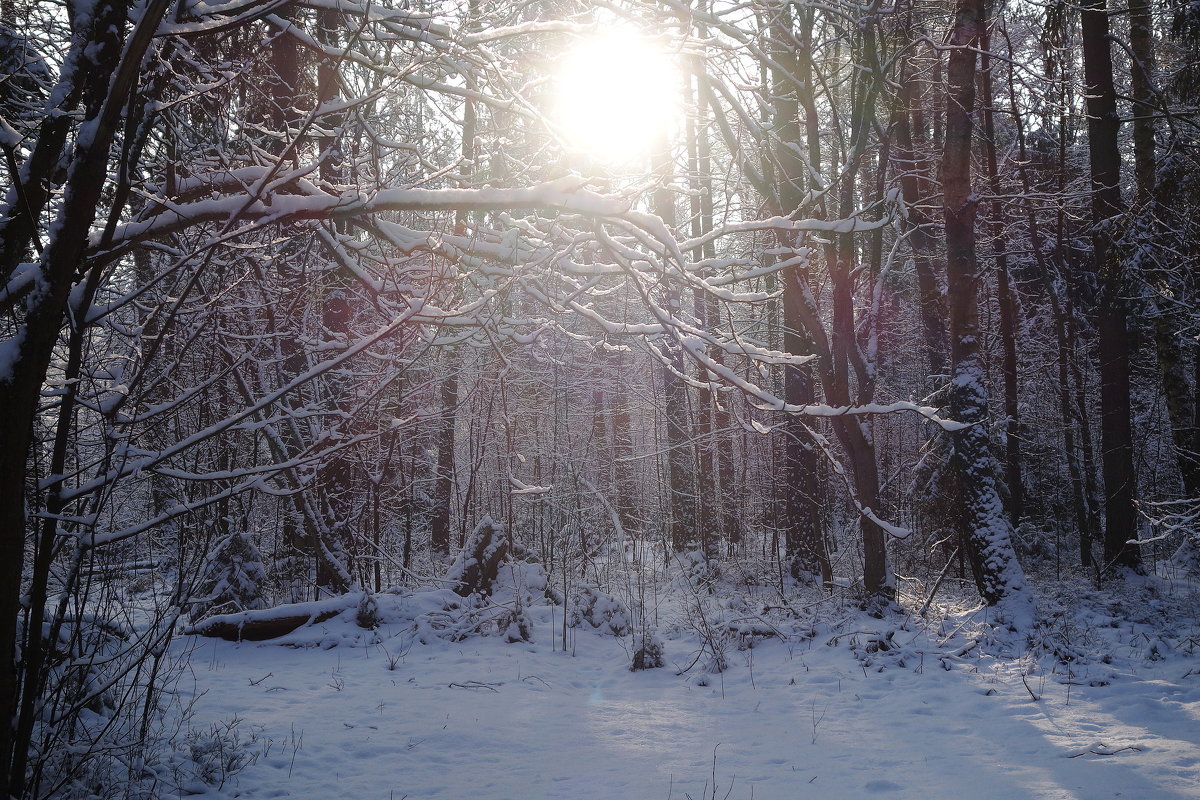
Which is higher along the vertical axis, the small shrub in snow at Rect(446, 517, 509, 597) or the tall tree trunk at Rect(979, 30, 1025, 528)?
the tall tree trunk at Rect(979, 30, 1025, 528)

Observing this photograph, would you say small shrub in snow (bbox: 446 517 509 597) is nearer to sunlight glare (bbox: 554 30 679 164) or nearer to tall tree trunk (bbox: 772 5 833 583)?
tall tree trunk (bbox: 772 5 833 583)

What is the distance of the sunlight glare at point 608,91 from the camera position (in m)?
4.04

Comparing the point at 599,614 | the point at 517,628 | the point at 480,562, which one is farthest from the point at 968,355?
the point at 480,562

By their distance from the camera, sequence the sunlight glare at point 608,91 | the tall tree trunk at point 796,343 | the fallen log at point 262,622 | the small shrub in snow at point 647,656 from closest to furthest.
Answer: the sunlight glare at point 608,91, the small shrub in snow at point 647,656, the fallen log at point 262,622, the tall tree trunk at point 796,343

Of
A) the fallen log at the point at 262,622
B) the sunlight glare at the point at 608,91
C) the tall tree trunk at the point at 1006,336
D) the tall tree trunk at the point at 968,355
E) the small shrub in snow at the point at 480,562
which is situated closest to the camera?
the sunlight glare at the point at 608,91

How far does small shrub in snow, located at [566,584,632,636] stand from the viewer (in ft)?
26.9

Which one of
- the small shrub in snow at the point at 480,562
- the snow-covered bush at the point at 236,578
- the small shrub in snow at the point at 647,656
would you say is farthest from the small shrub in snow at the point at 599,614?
the snow-covered bush at the point at 236,578

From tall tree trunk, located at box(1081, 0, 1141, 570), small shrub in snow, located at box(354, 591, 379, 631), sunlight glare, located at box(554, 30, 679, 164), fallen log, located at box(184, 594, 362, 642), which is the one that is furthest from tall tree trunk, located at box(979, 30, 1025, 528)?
fallen log, located at box(184, 594, 362, 642)

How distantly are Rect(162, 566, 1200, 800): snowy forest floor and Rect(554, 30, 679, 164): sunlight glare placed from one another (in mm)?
3768

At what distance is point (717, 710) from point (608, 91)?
4696 mm

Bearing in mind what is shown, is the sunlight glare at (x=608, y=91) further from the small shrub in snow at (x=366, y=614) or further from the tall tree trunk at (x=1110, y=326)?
the tall tree trunk at (x=1110, y=326)

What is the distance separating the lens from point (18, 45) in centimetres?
363

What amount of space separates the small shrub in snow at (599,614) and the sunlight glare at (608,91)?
5.46 m

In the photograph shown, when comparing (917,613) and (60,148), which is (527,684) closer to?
(917,613)
